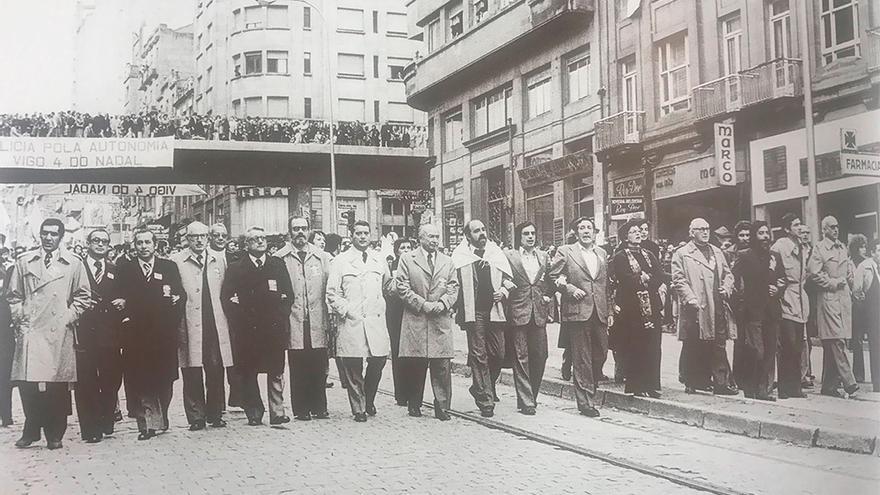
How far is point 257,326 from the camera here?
232 inches

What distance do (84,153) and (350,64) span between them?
1.46 meters

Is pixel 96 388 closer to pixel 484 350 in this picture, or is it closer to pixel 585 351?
pixel 484 350

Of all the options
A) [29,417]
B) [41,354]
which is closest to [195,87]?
[41,354]

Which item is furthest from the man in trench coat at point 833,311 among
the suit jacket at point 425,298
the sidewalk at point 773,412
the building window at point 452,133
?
the suit jacket at point 425,298

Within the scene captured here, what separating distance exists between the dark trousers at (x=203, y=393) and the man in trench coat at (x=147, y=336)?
0.14 m

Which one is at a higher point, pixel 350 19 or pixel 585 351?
pixel 350 19

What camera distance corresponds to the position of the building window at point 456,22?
5.68 meters

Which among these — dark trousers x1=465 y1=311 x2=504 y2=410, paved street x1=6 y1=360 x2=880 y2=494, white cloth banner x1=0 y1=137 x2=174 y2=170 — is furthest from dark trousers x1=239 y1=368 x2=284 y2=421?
white cloth banner x1=0 y1=137 x2=174 y2=170

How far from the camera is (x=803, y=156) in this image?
430cm

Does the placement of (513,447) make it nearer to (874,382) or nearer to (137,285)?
(874,382)

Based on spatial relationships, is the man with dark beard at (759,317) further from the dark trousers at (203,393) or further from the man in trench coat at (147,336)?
the man in trench coat at (147,336)

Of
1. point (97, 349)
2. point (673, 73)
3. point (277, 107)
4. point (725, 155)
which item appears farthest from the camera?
point (97, 349)

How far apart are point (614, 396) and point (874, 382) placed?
74.3 inches

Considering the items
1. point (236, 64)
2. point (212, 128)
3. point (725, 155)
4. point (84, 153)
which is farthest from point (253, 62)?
point (725, 155)
